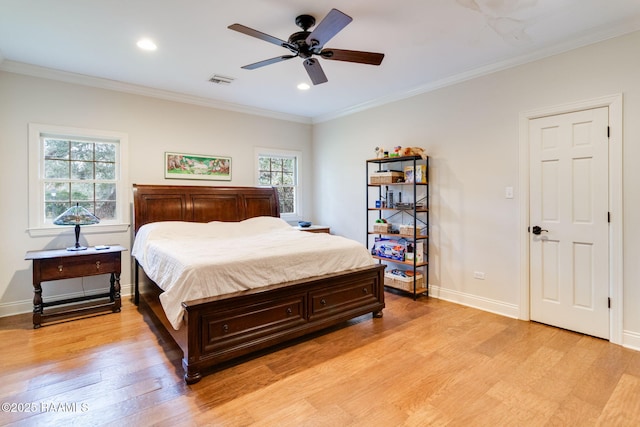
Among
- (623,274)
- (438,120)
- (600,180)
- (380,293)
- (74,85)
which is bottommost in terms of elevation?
(380,293)

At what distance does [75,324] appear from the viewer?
3.32 metres

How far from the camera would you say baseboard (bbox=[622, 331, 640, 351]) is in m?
2.73

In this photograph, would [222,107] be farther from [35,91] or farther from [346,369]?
[346,369]

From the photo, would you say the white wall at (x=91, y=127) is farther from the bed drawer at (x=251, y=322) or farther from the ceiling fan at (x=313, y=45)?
the bed drawer at (x=251, y=322)

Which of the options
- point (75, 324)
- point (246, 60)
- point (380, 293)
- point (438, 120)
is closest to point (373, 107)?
point (438, 120)

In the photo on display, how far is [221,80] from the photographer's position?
157 inches

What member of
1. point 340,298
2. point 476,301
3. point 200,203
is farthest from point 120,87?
point 476,301

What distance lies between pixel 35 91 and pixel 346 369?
4448mm

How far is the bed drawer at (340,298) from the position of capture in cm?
299

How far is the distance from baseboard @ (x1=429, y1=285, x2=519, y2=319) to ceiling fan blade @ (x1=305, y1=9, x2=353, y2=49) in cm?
321

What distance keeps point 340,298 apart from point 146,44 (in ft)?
10.0

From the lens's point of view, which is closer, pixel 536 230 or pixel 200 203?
pixel 536 230

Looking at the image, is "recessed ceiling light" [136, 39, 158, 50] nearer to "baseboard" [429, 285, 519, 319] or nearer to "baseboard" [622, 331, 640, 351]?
"baseboard" [429, 285, 519, 319]

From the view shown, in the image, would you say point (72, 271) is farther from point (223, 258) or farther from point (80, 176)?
point (223, 258)
